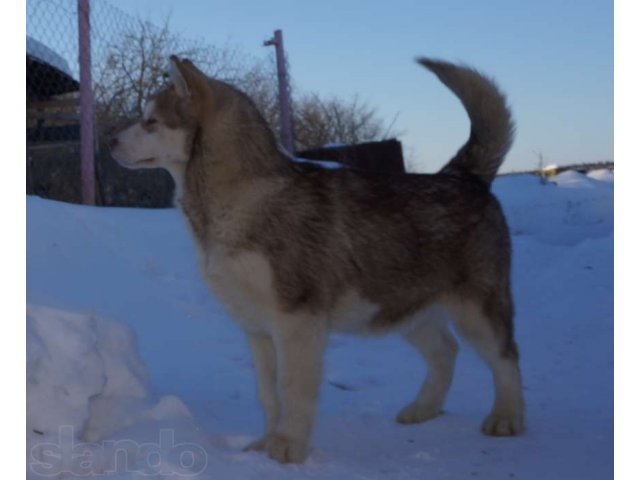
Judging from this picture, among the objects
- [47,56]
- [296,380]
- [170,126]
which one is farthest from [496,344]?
[47,56]

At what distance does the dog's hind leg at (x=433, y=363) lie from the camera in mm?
4539

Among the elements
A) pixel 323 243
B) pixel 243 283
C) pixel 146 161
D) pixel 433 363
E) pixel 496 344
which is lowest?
pixel 433 363

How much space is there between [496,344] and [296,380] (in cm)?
122

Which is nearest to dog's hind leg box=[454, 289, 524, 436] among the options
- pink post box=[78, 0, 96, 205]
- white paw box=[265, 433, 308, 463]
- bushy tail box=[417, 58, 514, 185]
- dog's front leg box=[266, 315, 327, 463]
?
bushy tail box=[417, 58, 514, 185]

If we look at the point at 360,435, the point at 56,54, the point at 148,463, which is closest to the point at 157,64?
the point at 56,54

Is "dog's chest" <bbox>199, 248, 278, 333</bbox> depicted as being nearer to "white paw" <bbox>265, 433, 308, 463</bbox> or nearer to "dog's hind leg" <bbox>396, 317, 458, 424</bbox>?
"white paw" <bbox>265, 433, 308, 463</bbox>

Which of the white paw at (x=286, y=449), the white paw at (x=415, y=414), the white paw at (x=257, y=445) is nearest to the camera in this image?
the white paw at (x=286, y=449)

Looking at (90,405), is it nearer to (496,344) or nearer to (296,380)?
(296,380)

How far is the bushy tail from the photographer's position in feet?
15.3

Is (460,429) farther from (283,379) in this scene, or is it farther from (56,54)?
(56,54)

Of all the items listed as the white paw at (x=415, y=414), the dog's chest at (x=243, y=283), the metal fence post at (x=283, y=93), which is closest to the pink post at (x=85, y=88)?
the metal fence post at (x=283, y=93)

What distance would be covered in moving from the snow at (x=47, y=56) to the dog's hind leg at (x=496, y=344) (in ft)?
15.4

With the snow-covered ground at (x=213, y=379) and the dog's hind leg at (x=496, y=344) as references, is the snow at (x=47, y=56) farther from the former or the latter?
the dog's hind leg at (x=496, y=344)

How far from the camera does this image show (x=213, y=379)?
509 centimetres
